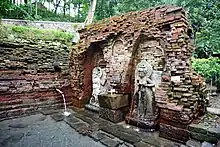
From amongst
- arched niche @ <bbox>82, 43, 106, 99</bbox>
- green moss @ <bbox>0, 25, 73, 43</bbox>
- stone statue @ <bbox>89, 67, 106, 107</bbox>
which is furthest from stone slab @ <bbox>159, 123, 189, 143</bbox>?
green moss @ <bbox>0, 25, 73, 43</bbox>

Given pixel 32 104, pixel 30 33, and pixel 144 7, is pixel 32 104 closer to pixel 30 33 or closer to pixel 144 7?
pixel 30 33

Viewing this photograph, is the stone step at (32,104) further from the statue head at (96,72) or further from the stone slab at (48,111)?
the statue head at (96,72)

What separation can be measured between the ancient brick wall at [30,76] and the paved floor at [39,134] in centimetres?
85

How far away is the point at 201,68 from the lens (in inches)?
422

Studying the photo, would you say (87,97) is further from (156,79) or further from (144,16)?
(144,16)

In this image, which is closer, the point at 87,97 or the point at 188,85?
the point at 188,85

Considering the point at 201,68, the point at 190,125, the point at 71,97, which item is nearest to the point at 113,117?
the point at 190,125

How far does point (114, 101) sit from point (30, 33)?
7244mm

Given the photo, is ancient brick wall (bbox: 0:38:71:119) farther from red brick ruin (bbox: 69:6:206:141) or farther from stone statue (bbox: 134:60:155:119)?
stone statue (bbox: 134:60:155:119)

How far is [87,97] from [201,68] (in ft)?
23.5

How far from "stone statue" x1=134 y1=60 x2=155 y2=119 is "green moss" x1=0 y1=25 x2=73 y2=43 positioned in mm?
6314

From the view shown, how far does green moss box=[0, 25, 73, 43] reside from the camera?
9.14 m

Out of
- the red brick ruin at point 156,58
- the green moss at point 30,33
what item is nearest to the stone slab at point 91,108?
the red brick ruin at point 156,58

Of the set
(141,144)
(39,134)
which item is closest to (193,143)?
(141,144)
